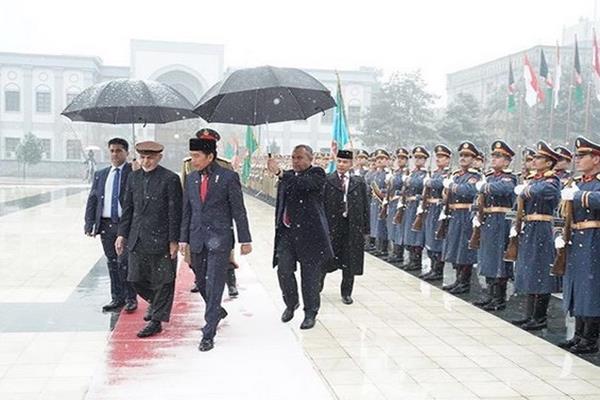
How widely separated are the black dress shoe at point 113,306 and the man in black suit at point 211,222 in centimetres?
162

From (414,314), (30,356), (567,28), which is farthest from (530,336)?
(567,28)

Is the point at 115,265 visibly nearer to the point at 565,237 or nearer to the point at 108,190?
the point at 108,190

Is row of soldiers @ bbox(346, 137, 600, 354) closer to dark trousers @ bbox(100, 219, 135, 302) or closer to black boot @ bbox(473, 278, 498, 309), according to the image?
black boot @ bbox(473, 278, 498, 309)

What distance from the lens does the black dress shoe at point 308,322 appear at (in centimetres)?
600

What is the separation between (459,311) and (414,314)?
54cm

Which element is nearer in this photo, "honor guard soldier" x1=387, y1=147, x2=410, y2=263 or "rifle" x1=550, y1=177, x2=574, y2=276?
"rifle" x1=550, y1=177, x2=574, y2=276

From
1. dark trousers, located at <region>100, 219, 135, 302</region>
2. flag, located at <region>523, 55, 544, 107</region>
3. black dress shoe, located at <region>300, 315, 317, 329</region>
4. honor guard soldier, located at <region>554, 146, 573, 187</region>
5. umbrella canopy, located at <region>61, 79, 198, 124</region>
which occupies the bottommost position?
black dress shoe, located at <region>300, 315, 317, 329</region>

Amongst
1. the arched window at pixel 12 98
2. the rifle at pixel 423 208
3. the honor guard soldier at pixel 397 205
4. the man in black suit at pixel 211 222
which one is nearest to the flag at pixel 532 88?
the honor guard soldier at pixel 397 205

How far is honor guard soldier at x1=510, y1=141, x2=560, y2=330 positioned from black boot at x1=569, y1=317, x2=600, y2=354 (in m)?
0.66

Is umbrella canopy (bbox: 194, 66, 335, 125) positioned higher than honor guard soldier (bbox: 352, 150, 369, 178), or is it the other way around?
umbrella canopy (bbox: 194, 66, 335, 125)

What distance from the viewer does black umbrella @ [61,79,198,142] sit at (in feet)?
20.9

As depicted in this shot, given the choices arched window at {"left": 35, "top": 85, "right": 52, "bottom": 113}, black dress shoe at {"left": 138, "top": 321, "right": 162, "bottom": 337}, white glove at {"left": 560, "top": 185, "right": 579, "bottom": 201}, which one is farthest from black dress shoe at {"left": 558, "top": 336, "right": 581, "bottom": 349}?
arched window at {"left": 35, "top": 85, "right": 52, "bottom": 113}

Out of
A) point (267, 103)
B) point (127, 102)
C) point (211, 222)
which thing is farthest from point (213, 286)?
point (127, 102)

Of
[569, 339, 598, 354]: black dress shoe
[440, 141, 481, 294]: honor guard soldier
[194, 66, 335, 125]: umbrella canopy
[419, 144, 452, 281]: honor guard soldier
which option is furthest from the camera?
[419, 144, 452, 281]: honor guard soldier
